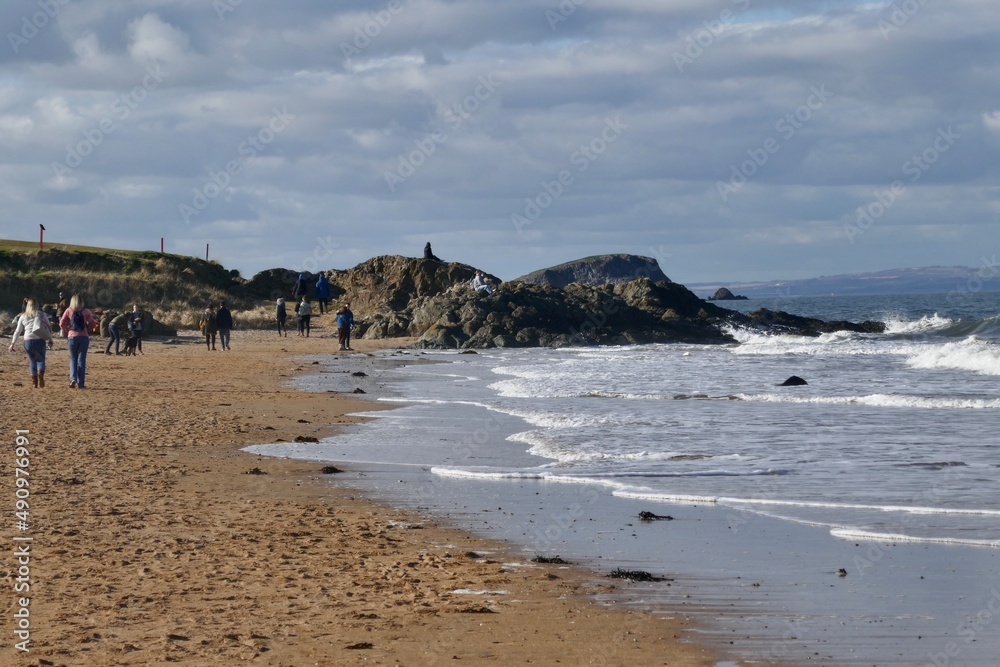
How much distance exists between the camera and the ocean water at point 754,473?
6.31 metres

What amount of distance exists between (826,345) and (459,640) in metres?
37.6

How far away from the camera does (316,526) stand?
27.1 ft

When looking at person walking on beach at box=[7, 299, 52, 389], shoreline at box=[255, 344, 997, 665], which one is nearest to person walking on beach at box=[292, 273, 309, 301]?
person walking on beach at box=[7, 299, 52, 389]

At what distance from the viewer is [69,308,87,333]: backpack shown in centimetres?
1867

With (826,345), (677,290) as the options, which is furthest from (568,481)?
Answer: (677,290)

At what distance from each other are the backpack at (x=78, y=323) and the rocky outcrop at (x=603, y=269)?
9855 centimetres

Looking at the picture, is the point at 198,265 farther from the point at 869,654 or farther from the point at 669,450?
the point at 869,654

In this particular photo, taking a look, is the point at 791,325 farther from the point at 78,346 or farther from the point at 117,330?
the point at 78,346

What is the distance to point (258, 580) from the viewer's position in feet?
21.5

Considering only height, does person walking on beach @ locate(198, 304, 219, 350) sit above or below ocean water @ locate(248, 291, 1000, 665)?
above

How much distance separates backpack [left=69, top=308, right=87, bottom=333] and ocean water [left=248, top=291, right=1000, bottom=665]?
5148mm

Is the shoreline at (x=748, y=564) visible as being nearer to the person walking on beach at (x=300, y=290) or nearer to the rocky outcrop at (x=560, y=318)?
the rocky outcrop at (x=560, y=318)

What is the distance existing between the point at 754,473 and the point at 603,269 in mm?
115424

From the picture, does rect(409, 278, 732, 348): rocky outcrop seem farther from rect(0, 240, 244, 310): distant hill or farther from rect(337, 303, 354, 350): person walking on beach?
rect(0, 240, 244, 310): distant hill
